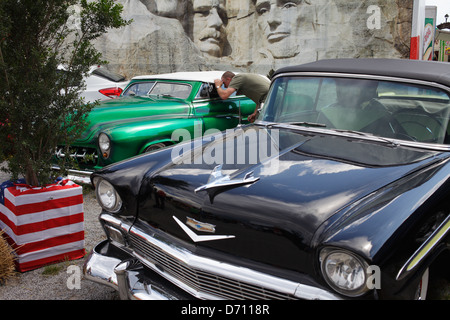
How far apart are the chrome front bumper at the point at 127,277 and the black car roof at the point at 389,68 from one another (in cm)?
179

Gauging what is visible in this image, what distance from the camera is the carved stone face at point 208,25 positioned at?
65.8 feet

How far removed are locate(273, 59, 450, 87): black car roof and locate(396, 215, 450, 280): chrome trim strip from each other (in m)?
1.01

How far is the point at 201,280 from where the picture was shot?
6.45 ft

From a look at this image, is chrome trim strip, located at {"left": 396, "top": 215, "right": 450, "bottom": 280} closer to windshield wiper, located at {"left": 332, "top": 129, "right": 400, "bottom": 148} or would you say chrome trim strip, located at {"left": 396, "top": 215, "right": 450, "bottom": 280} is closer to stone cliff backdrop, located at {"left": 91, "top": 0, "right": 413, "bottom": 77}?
windshield wiper, located at {"left": 332, "top": 129, "right": 400, "bottom": 148}

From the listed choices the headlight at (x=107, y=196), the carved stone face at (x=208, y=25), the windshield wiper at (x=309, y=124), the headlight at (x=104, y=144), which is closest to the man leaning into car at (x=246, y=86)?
→ the headlight at (x=104, y=144)

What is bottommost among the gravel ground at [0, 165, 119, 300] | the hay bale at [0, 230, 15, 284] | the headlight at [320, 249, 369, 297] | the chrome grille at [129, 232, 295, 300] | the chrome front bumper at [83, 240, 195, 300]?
the gravel ground at [0, 165, 119, 300]

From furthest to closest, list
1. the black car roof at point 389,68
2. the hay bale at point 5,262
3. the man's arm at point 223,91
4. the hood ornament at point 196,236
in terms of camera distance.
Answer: the man's arm at point 223,91 < the hay bale at point 5,262 < the black car roof at point 389,68 < the hood ornament at point 196,236

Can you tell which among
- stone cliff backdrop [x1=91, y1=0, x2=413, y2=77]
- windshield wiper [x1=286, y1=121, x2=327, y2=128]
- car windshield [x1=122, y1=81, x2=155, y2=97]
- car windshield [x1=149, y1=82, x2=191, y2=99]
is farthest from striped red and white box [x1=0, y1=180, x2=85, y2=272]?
stone cliff backdrop [x1=91, y1=0, x2=413, y2=77]

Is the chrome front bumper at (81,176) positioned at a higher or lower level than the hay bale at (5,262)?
higher

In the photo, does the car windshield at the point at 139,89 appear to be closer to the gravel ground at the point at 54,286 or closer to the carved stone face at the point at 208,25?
the gravel ground at the point at 54,286

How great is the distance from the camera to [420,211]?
5.81 feet

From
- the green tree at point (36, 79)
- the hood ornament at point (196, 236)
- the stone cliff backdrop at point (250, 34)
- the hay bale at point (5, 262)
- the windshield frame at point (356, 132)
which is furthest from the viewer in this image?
the stone cliff backdrop at point (250, 34)

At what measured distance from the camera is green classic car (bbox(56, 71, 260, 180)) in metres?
4.55
